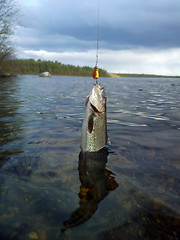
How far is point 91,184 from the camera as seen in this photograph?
3.12 meters

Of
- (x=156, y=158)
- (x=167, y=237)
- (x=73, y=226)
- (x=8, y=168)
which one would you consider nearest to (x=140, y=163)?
(x=156, y=158)

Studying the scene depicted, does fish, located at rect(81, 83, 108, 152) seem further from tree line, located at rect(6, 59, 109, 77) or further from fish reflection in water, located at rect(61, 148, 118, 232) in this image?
A: tree line, located at rect(6, 59, 109, 77)

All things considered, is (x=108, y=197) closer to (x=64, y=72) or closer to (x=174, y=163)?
(x=174, y=163)

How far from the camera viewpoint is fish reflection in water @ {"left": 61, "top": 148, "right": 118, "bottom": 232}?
7.80 ft

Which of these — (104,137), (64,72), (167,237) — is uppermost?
(64,72)

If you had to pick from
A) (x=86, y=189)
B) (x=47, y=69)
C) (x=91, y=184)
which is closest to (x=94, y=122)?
(x=91, y=184)

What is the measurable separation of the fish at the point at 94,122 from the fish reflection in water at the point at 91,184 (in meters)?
0.23

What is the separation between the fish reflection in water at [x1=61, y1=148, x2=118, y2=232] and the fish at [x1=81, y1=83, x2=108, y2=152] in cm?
23

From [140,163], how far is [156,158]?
1.75 ft

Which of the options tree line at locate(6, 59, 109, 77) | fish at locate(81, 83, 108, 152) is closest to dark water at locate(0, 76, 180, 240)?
fish at locate(81, 83, 108, 152)

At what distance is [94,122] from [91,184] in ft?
4.59

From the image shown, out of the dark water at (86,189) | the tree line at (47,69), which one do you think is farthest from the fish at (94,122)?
the tree line at (47,69)

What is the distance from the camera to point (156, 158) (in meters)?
4.18

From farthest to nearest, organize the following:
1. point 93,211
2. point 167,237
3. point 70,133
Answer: point 70,133
point 93,211
point 167,237
